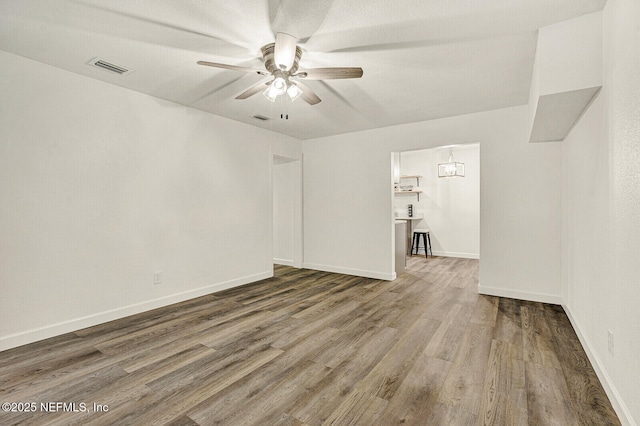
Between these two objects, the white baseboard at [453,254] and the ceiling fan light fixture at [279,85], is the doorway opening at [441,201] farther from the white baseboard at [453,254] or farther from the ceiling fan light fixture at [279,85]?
the ceiling fan light fixture at [279,85]

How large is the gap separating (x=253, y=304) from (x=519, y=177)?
3769 millimetres

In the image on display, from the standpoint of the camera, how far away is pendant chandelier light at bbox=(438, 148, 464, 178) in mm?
6680

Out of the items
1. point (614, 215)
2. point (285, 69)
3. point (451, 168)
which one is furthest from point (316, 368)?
point (451, 168)

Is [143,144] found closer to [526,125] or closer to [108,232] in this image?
[108,232]

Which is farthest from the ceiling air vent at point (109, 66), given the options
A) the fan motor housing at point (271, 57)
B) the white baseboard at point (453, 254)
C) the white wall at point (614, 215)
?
the white baseboard at point (453, 254)

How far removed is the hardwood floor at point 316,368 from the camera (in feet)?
A: 5.65

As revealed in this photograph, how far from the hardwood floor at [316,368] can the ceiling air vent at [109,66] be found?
2507 millimetres

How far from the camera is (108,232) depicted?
3.15m

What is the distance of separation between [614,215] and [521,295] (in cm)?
245

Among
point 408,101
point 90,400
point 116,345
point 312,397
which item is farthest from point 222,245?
point 408,101

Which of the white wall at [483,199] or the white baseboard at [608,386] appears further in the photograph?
the white wall at [483,199]

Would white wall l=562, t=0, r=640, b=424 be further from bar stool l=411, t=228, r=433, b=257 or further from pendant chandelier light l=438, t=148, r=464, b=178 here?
bar stool l=411, t=228, r=433, b=257

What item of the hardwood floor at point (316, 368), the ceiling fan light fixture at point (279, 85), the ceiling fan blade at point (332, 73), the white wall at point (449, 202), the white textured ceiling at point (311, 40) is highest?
the white textured ceiling at point (311, 40)

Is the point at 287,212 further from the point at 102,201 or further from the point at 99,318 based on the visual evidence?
the point at 99,318
